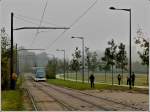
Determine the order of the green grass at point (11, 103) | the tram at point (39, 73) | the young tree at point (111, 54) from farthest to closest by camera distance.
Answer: the tram at point (39, 73), the young tree at point (111, 54), the green grass at point (11, 103)

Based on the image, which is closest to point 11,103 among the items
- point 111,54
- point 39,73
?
point 111,54

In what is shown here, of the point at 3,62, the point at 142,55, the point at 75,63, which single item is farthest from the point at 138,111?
the point at 75,63

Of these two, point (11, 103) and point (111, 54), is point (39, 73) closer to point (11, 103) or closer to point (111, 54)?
point (111, 54)

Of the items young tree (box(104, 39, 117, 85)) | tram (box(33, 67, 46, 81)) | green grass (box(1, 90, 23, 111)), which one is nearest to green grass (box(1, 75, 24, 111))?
green grass (box(1, 90, 23, 111))

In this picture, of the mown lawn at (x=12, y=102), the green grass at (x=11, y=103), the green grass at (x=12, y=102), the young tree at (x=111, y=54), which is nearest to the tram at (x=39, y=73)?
the young tree at (x=111, y=54)

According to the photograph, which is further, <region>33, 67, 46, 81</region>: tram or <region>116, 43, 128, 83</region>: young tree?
<region>33, 67, 46, 81</region>: tram

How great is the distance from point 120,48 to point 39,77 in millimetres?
26951

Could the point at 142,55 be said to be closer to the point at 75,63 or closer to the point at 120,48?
the point at 120,48

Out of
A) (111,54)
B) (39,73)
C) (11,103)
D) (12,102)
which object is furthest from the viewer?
(39,73)

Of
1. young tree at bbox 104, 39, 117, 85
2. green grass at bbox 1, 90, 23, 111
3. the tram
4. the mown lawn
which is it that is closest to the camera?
green grass at bbox 1, 90, 23, 111

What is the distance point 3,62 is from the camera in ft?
148

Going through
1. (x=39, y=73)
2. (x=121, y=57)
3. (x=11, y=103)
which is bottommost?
(x=11, y=103)

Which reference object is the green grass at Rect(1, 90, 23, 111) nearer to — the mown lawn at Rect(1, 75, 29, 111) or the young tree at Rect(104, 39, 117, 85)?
the mown lawn at Rect(1, 75, 29, 111)

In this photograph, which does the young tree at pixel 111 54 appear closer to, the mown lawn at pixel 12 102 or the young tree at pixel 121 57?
the young tree at pixel 121 57
